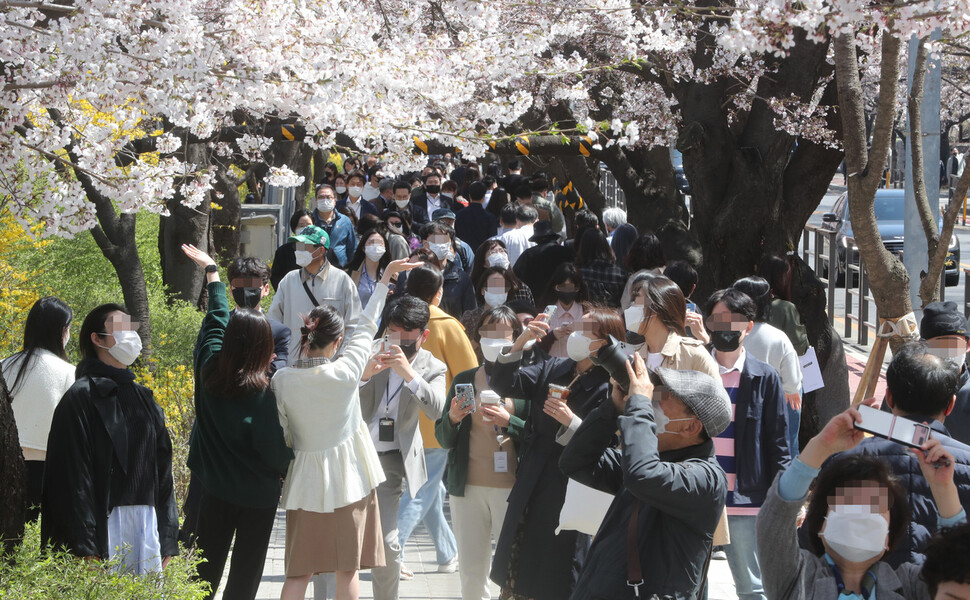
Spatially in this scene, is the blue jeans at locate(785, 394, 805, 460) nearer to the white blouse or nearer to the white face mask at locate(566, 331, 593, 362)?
the white face mask at locate(566, 331, 593, 362)

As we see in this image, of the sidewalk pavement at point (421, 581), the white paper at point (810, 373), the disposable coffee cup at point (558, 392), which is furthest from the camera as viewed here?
the white paper at point (810, 373)

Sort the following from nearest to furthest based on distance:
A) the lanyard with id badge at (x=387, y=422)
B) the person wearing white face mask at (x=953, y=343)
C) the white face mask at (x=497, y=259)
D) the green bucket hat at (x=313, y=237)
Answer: the person wearing white face mask at (x=953, y=343) → the lanyard with id badge at (x=387, y=422) → the green bucket hat at (x=313, y=237) → the white face mask at (x=497, y=259)

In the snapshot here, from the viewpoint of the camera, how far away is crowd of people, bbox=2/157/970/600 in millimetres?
3260

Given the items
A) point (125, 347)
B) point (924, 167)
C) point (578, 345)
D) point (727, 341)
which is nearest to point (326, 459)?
point (125, 347)

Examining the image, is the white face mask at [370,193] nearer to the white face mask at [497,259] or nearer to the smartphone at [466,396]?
the white face mask at [497,259]

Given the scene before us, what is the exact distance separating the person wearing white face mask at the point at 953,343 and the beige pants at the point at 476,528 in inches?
83.1

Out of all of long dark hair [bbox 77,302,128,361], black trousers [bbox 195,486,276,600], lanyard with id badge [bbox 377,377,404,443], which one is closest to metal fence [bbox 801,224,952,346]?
lanyard with id badge [bbox 377,377,404,443]

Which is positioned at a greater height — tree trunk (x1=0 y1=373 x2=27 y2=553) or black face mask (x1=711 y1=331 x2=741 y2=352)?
black face mask (x1=711 y1=331 x2=741 y2=352)

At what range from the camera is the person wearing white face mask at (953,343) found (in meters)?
4.88

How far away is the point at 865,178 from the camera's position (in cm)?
573

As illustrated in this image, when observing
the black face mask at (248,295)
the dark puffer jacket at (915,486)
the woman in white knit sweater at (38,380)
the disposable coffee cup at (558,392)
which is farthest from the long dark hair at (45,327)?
the dark puffer jacket at (915,486)

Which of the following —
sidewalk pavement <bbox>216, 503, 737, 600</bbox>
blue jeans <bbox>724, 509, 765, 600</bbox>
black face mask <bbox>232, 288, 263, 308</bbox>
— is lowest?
sidewalk pavement <bbox>216, 503, 737, 600</bbox>

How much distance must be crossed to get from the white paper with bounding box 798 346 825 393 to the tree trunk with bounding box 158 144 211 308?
260 inches

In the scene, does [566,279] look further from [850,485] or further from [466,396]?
[850,485]
